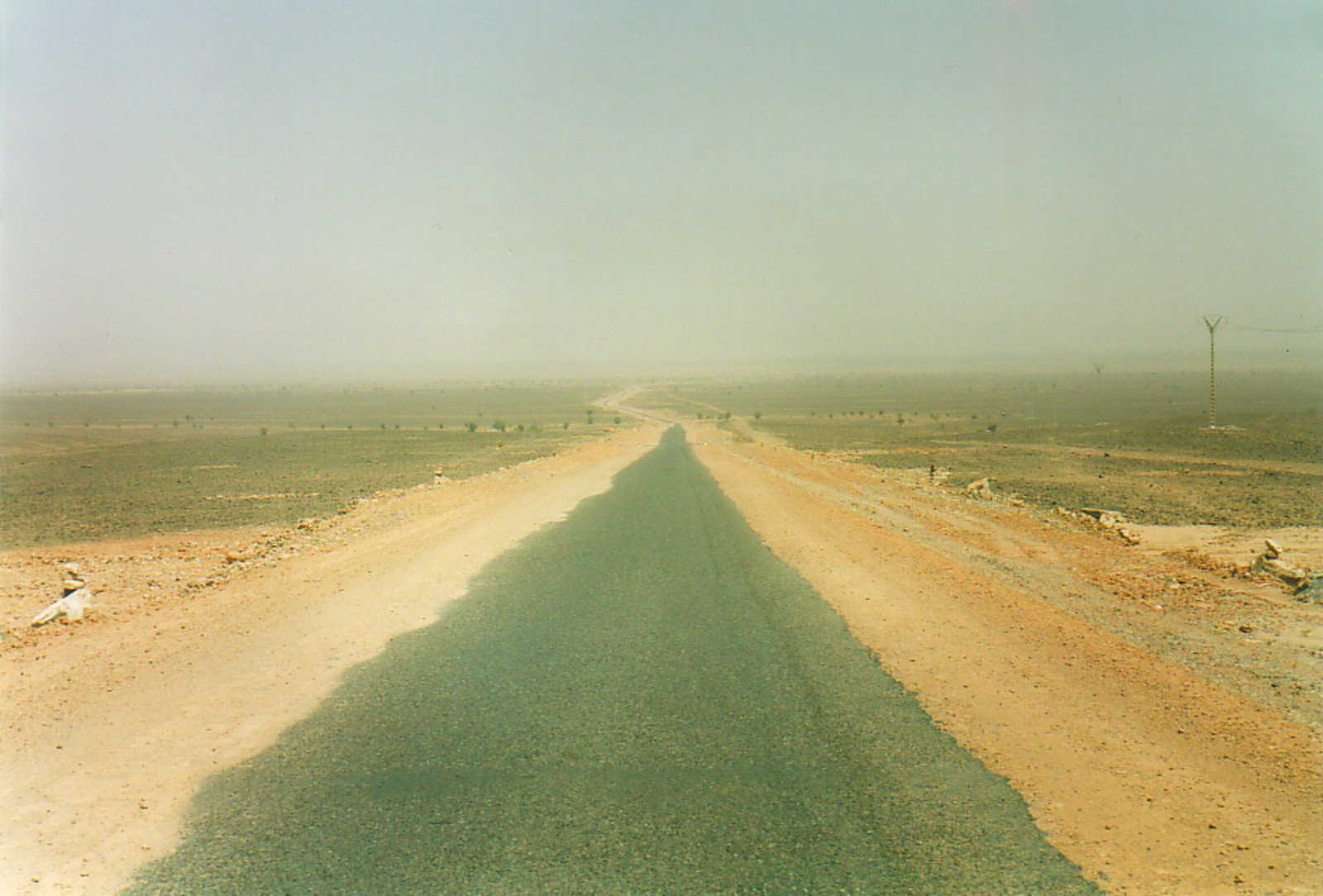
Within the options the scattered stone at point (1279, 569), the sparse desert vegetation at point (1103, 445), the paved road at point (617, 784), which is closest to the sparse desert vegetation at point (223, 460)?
the paved road at point (617, 784)

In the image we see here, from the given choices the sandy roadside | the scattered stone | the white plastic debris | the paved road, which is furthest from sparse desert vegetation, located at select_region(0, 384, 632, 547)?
the scattered stone

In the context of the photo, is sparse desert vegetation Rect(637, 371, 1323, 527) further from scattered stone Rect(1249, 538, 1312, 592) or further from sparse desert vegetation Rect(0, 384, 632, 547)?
sparse desert vegetation Rect(0, 384, 632, 547)

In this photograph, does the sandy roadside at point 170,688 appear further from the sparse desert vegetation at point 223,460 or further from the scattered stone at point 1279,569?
the scattered stone at point 1279,569

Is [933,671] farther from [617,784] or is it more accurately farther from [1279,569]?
[1279,569]

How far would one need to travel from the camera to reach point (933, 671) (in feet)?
23.8

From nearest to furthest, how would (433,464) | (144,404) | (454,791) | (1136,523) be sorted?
(454,791), (1136,523), (433,464), (144,404)

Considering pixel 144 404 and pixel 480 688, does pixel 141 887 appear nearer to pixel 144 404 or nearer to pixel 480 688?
→ pixel 480 688

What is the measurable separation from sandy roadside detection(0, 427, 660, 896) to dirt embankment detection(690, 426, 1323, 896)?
553 cm

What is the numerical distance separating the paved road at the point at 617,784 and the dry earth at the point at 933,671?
389 mm

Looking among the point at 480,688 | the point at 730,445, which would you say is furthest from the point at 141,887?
the point at 730,445

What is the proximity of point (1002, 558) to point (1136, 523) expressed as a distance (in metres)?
8.72

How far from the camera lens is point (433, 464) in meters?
34.8

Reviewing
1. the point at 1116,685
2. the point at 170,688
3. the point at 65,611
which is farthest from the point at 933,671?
the point at 65,611

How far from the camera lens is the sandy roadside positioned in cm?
469
